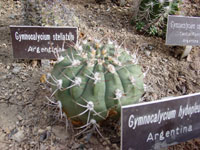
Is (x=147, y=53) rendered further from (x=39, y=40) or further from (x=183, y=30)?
(x=39, y=40)

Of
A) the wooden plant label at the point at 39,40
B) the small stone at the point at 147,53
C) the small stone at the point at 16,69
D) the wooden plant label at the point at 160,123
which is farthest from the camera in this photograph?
the small stone at the point at 147,53

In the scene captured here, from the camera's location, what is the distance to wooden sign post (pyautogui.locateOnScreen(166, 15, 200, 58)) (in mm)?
2172

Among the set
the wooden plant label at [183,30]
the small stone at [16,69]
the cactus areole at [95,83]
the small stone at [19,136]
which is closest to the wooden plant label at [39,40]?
the small stone at [16,69]

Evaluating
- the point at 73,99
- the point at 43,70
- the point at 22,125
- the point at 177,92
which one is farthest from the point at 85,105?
the point at 177,92

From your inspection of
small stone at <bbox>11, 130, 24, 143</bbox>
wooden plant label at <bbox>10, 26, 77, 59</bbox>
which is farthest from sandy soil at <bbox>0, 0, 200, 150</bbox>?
wooden plant label at <bbox>10, 26, 77, 59</bbox>

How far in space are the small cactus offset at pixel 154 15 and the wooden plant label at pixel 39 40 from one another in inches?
36.7

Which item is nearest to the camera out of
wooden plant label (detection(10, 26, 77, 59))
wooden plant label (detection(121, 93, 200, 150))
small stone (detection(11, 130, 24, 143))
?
wooden plant label (detection(121, 93, 200, 150))

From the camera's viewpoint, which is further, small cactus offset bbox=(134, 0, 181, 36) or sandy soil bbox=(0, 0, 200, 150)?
small cactus offset bbox=(134, 0, 181, 36)

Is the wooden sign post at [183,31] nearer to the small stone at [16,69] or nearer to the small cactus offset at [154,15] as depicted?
the small cactus offset at [154,15]

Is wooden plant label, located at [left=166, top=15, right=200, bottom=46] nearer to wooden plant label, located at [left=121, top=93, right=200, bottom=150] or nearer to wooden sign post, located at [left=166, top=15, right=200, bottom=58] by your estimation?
wooden sign post, located at [left=166, top=15, right=200, bottom=58]

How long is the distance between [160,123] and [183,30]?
1189mm

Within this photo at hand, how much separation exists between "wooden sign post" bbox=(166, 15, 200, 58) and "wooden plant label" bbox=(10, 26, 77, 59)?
86 centimetres

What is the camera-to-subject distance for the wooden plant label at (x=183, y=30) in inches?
85.5

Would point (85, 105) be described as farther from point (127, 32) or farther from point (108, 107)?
point (127, 32)
